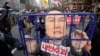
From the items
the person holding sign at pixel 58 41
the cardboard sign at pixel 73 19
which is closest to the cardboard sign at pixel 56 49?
the person holding sign at pixel 58 41

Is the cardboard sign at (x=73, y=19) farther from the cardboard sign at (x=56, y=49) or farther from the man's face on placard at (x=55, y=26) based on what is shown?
the cardboard sign at (x=56, y=49)

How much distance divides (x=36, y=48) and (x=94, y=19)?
0.46 m

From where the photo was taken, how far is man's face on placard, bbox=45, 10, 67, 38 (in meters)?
1.67

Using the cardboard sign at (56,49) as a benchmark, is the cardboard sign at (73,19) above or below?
above

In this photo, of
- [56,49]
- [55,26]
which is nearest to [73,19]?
[55,26]

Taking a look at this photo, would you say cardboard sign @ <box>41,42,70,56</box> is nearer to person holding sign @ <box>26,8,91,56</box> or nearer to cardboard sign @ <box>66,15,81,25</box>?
person holding sign @ <box>26,8,91,56</box>

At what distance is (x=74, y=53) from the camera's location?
5.79ft

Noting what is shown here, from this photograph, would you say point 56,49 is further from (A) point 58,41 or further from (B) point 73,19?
(B) point 73,19

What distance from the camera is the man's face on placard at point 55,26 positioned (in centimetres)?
167

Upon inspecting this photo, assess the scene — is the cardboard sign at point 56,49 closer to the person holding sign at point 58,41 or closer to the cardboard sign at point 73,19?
the person holding sign at point 58,41

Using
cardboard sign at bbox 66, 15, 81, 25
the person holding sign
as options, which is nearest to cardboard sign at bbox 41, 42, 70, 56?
the person holding sign

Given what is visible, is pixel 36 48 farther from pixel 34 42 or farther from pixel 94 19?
pixel 94 19

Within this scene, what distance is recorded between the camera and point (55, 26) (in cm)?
168

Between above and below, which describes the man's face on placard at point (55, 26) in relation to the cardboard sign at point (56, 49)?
above
